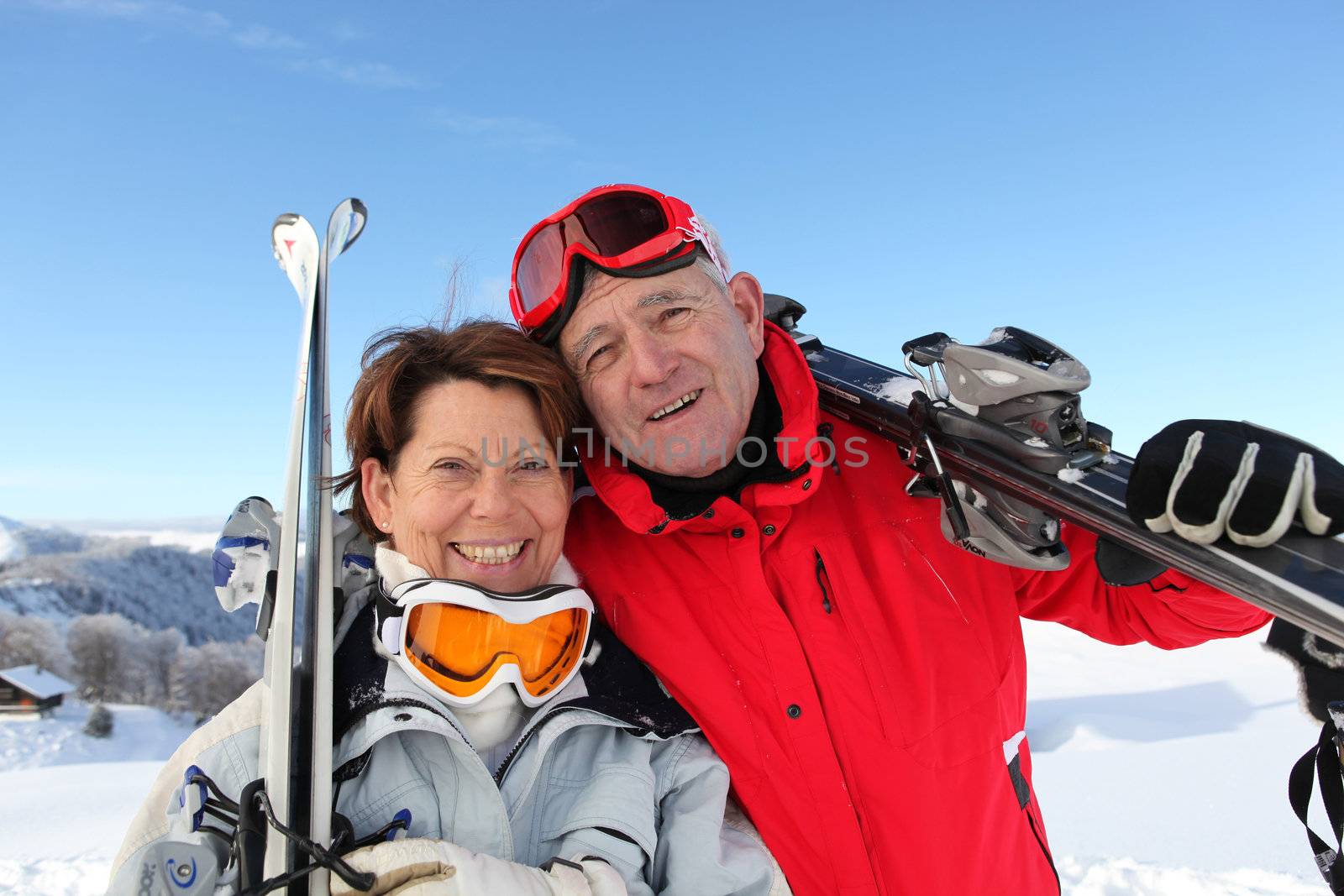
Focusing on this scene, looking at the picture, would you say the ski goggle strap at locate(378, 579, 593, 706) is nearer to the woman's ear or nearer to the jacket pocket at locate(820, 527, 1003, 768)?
the woman's ear

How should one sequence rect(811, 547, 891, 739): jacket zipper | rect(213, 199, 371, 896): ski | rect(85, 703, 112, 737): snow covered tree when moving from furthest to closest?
rect(85, 703, 112, 737): snow covered tree
rect(811, 547, 891, 739): jacket zipper
rect(213, 199, 371, 896): ski

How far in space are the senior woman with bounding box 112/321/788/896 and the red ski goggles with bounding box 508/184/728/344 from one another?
182 millimetres

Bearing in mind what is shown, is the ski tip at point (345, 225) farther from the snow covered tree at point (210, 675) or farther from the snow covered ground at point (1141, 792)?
the snow covered tree at point (210, 675)

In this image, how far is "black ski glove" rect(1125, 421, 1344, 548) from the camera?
44.9 inches

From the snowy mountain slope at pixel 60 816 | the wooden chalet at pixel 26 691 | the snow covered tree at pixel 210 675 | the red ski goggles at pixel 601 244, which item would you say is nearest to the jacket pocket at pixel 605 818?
the red ski goggles at pixel 601 244

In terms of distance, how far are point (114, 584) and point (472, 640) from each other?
2518 inches

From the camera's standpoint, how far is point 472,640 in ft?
5.09

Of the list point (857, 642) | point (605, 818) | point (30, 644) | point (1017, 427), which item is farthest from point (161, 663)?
point (1017, 427)

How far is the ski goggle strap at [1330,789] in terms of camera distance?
4.63 ft

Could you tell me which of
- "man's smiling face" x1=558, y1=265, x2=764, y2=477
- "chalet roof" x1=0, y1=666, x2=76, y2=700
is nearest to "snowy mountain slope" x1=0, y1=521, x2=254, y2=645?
"chalet roof" x1=0, y1=666, x2=76, y2=700

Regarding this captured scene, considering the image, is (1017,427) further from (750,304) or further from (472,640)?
(472,640)

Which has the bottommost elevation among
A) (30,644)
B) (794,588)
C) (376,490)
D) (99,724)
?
(30,644)

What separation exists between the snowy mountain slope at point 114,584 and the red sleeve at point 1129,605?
50484 mm

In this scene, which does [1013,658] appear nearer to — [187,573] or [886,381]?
[886,381]
